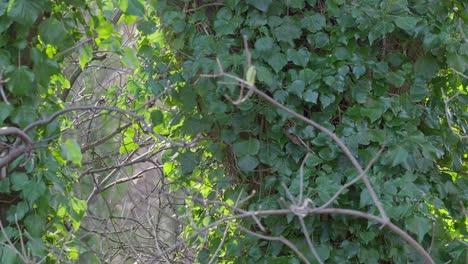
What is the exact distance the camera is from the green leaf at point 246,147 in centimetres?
371

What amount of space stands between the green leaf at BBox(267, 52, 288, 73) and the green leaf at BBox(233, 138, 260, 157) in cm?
37

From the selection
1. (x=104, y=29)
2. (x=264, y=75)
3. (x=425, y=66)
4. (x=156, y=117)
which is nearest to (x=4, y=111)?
(x=104, y=29)

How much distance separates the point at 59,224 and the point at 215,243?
103 centimetres

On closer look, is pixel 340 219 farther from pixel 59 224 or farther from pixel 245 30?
pixel 59 224

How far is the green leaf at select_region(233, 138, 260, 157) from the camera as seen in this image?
371 cm

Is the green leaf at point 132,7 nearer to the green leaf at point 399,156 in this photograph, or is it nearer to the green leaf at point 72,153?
the green leaf at point 72,153

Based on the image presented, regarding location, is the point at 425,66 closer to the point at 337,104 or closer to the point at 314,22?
the point at 337,104

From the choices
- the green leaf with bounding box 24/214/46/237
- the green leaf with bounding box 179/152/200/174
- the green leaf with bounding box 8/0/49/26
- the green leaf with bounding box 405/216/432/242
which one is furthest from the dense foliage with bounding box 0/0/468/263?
the green leaf with bounding box 8/0/49/26

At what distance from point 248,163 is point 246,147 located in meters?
0.08

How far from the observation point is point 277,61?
3623 millimetres

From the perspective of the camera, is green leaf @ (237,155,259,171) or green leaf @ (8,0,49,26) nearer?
green leaf @ (8,0,49,26)

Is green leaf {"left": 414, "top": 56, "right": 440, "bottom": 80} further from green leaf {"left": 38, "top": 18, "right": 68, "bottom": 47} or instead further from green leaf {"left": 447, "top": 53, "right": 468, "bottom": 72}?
green leaf {"left": 38, "top": 18, "right": 68, "bottom": 47}

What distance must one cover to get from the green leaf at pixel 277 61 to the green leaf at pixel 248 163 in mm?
447

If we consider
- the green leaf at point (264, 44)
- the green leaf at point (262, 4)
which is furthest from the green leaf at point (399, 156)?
the green leaf at point (262, 4)
